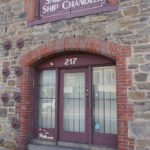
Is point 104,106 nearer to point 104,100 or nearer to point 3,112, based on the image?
point 104,100

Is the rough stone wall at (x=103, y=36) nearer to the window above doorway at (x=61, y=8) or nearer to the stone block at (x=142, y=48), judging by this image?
the stone block at (x=142, y=48)

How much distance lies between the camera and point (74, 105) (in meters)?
5.02

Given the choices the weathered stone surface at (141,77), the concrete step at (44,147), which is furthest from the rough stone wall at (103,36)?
the concrete step at (44,147)

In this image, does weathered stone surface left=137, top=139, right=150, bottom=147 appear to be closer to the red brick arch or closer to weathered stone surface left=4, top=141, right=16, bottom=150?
the red brick arch

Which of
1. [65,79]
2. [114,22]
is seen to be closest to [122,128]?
[65,79]

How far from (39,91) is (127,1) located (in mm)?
3269

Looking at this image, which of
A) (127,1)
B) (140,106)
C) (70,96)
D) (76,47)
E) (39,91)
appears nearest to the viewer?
(140,106)

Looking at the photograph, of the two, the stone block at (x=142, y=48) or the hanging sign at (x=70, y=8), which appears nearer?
the stone block at (x=142, y=48)

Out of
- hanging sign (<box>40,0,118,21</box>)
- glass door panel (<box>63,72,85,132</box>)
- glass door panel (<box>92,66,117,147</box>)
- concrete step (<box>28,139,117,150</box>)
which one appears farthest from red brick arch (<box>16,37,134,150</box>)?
glass door panel (<box>63,72,85,132</box>)

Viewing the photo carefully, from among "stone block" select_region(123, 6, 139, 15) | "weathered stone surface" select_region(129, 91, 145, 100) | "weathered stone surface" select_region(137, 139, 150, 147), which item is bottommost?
"weathered stone surface" select_region(137, 139, 150, 147)

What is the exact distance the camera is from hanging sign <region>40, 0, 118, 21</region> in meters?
4.71

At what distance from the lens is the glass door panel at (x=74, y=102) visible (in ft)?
16.1

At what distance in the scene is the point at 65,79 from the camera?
522 centimetres

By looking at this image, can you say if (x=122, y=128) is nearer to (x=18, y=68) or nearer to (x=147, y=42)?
(x=147, y=42)
